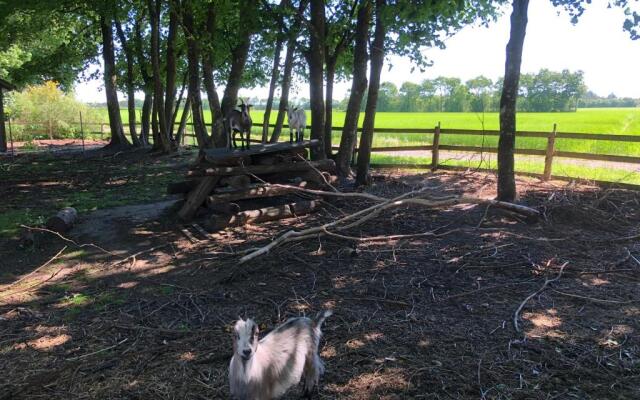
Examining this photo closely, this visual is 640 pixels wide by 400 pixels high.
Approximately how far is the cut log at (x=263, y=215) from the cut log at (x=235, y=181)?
1.87 feet

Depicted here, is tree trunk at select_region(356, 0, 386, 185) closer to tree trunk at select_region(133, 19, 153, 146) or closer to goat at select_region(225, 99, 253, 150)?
goat at select_region(225, 99, 253, 150)

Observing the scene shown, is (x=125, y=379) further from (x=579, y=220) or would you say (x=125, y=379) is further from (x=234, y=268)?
(x=579, y=220)

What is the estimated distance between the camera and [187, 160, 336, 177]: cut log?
838cm

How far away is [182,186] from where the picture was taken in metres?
8.81

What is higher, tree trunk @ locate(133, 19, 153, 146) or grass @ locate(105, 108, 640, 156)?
tree trunk @ locate(133, 19, 153, 146)

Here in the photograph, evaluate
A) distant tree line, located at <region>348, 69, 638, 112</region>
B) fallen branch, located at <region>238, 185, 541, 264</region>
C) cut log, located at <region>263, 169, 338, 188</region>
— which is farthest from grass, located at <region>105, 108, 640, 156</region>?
distant tree line, located at <region>348, 69, 638, 112</region>

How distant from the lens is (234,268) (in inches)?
227

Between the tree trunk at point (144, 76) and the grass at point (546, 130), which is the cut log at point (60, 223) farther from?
the tree trunk at point (144, 76)

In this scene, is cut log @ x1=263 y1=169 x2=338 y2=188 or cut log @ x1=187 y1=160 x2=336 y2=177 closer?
cut log @ x1=187 y1=160 x2=336 y2=177

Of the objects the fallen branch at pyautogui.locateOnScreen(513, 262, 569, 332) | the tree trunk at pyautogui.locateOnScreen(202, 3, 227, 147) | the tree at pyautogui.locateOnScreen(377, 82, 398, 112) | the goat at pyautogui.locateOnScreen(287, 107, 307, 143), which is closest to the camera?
the fallen branch at pyautogui.locateOnScreen(513, 262, 569, 332)

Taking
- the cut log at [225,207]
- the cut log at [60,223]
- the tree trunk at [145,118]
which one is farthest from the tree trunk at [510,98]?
the tree trunk at [145,118]

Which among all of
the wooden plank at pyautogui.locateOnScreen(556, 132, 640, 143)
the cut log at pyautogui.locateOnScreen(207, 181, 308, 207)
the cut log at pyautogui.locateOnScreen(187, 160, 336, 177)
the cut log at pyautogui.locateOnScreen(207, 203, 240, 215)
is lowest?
the cut log at pyautogui.locateOnScreen(207, 203, 240, 215)

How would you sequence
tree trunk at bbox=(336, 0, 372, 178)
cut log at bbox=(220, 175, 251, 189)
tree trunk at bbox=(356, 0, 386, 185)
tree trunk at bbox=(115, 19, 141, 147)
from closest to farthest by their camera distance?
cut log at bbox=(220, 175, 251, 189) → tree trunk at bbox=(356, 0, 386, 185) → tree trunk at bbox=(336, 0, 372, 178) → tree trunk at bbox=(115, 19, 141, 147)

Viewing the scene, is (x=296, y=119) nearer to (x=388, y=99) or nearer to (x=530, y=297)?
(x=530, y=297)
